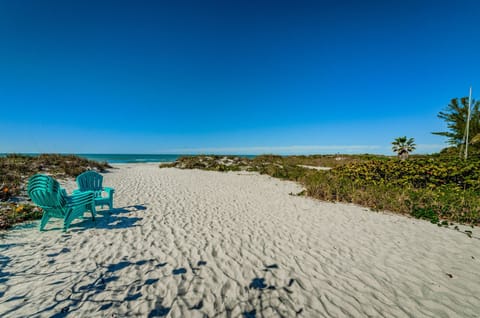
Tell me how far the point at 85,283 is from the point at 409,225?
8.04 meters

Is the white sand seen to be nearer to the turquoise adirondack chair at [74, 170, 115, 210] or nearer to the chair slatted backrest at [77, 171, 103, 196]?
the turquoise adirondack chair at [74, 170, 115, 210]

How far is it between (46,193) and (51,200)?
192 mm

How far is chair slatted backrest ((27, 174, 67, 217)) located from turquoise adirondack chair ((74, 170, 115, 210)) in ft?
3.96

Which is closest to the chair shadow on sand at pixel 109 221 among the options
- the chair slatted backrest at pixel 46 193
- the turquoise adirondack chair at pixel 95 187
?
the turquoise adirondack chair at pixel 95 187

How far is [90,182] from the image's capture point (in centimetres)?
662

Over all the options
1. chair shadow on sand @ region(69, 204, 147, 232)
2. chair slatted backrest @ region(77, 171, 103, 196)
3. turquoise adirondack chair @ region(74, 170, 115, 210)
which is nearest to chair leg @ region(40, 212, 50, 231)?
chair shadow on sand @ region(69, 204, 147, 232)

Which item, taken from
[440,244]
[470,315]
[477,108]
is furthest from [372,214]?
[477,108]

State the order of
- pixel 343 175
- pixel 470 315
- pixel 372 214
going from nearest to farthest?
1. pixel 470 315
2. pixel 372 214
3. pixel 343 175

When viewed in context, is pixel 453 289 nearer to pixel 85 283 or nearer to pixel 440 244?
pixel 440 244

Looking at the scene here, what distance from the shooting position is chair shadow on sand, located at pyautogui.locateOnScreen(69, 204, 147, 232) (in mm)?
5151

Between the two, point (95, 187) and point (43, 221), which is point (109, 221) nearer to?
point (43, 221)

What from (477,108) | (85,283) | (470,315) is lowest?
(470,315)

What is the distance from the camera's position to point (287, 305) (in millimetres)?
2826

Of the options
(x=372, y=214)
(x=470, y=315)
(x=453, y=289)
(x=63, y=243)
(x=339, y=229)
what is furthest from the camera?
(x=372, y=214)
